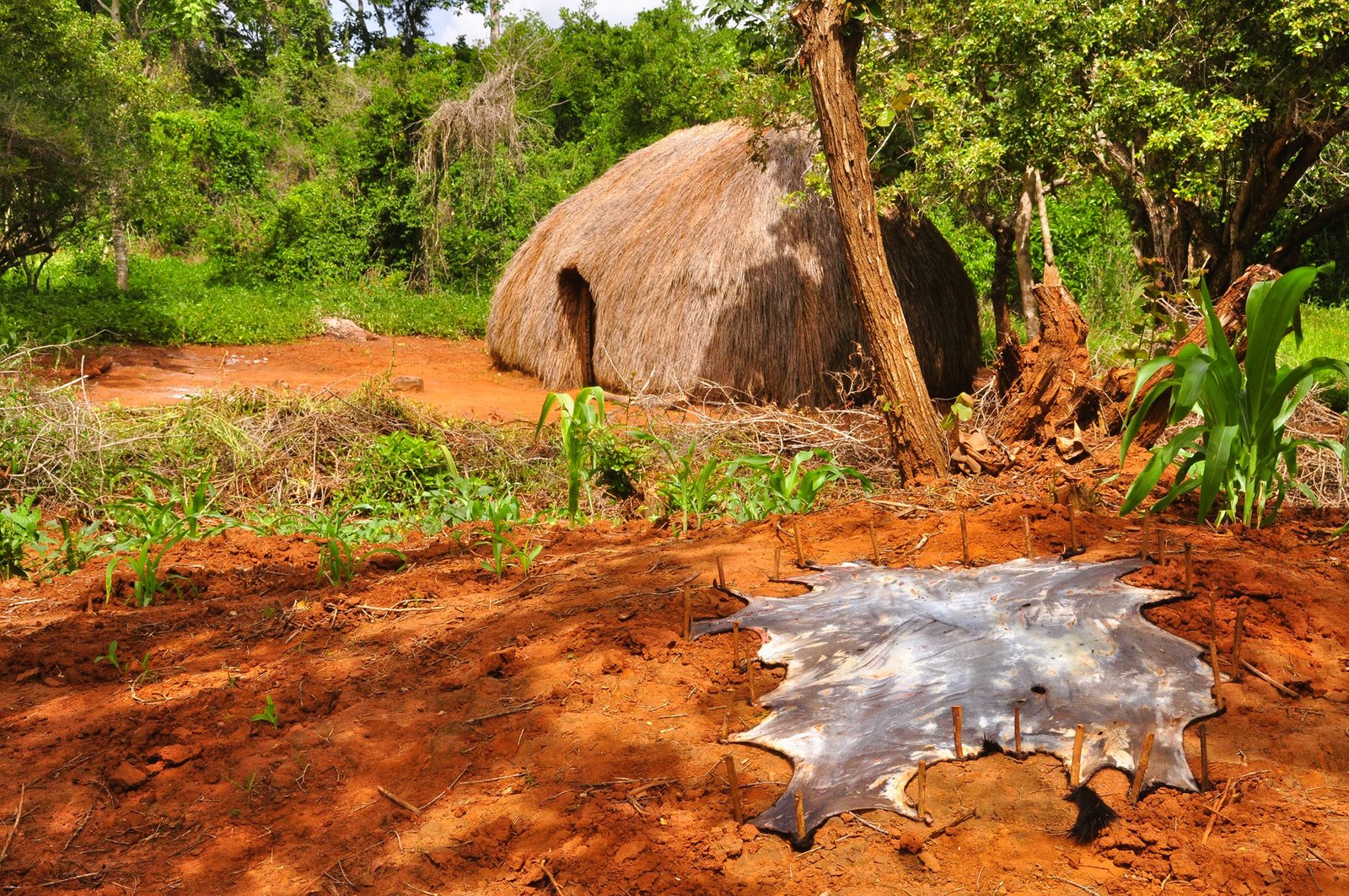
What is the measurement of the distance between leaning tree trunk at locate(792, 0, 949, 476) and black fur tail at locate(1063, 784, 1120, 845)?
10.5 ft

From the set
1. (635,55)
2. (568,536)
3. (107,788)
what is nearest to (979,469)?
(568,536)

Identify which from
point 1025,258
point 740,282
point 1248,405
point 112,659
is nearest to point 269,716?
point 112,659

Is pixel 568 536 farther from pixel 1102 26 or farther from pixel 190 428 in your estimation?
pixel 1102 26

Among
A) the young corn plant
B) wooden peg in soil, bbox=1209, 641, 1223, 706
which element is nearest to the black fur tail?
wooden peg in soil, bbox=1209, 641, 1223, 706

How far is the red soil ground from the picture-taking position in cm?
176

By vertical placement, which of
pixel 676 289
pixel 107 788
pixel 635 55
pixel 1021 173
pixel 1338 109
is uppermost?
pixel 635 55

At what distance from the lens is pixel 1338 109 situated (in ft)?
25.1

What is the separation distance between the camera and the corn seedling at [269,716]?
8.16 feet

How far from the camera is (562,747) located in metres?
2.22

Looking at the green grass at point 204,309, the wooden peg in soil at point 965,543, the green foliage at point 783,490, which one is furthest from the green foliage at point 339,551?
the green grass at point 204,309

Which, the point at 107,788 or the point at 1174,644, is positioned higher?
the point at 1174,644

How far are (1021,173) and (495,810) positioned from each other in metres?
7.03

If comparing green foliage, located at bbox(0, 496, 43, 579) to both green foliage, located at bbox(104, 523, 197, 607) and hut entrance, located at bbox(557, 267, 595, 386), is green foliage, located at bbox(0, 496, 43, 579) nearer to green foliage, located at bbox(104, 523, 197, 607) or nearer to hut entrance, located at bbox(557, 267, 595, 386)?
green foliage, located at bbox(104, 523, 197, 607)

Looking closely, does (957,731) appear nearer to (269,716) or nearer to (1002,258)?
(269,716)
